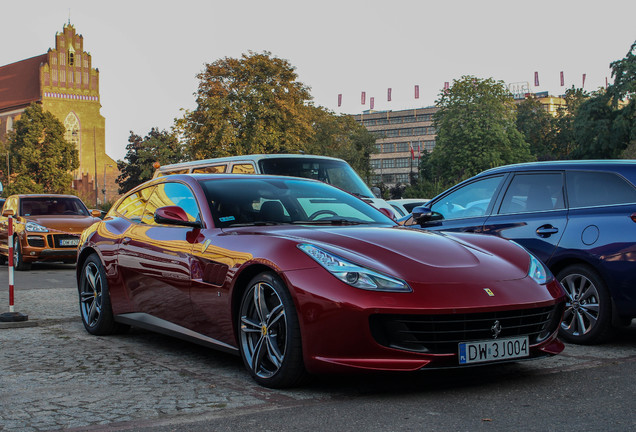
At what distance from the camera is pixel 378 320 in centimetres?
442

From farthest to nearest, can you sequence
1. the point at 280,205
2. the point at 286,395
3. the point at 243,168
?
the point at 243,168 → the point at 280,205 → the point at 286,395

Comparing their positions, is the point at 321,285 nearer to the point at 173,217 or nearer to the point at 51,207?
the point at 173,217

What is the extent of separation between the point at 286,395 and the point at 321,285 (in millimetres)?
679

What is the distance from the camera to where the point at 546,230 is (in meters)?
6.89

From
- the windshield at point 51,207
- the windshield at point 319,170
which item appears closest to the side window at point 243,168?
the windshield at point 319,170

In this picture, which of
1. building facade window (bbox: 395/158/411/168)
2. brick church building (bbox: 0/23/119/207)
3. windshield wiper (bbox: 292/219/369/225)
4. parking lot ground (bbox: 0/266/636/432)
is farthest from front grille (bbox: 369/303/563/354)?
building facade window (bbox: 395/158/411/168)

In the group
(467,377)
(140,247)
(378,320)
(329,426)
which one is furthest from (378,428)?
(140,247)

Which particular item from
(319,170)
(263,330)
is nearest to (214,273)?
(263,330)

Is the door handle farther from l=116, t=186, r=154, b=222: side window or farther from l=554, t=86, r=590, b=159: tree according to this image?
l=554, t=86, r=590, b=159: tree

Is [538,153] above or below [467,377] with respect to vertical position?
above

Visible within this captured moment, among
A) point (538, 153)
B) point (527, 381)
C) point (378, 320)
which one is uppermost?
point (538, 153)

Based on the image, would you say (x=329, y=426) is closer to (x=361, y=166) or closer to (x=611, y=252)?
(x=611, y=252)

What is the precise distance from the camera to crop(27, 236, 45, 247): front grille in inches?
652

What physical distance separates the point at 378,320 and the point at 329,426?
729mm
